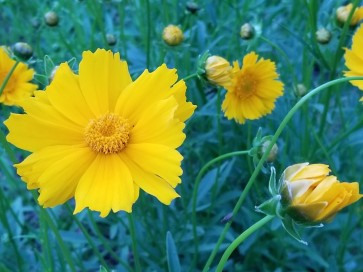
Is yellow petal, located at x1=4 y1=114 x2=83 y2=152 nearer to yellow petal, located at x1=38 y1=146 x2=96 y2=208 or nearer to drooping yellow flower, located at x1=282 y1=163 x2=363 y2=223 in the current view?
yellow petal, located at x1=38 y1=146 x2=96 y2=208

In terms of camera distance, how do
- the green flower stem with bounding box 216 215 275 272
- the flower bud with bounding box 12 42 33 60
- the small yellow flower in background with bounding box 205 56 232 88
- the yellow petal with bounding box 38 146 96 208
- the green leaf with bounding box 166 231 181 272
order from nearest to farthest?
1. the green flower stem with bounding box 216 215 275 272
2. the yellow petal with bounding box 38 146 96 208
3. the green leaf with bounding box 166 231 181 272
4. the small yellow flower in background with bounding box 205 56 232 88
5. the flower bud with bounding box 12 42 33 60

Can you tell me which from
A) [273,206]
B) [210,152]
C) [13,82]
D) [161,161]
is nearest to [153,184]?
[161,161]

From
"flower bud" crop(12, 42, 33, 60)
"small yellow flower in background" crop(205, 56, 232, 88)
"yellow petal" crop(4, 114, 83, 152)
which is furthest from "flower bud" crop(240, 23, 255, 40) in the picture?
"yellow petal" crop(4, 114, 83, 152)

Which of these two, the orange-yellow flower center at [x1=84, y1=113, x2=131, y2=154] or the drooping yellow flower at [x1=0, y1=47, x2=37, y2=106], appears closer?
the orange-yellow flower center at [x1=84, y1=113, x2=131, y2=154]

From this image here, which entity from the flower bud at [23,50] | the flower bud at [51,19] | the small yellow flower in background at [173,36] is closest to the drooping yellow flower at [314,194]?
the small yellow flower in background at [173,36]

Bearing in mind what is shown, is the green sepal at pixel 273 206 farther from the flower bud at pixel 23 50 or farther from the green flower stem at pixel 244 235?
the flower bud at pixel 23 50

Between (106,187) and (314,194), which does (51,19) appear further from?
(314,194)
